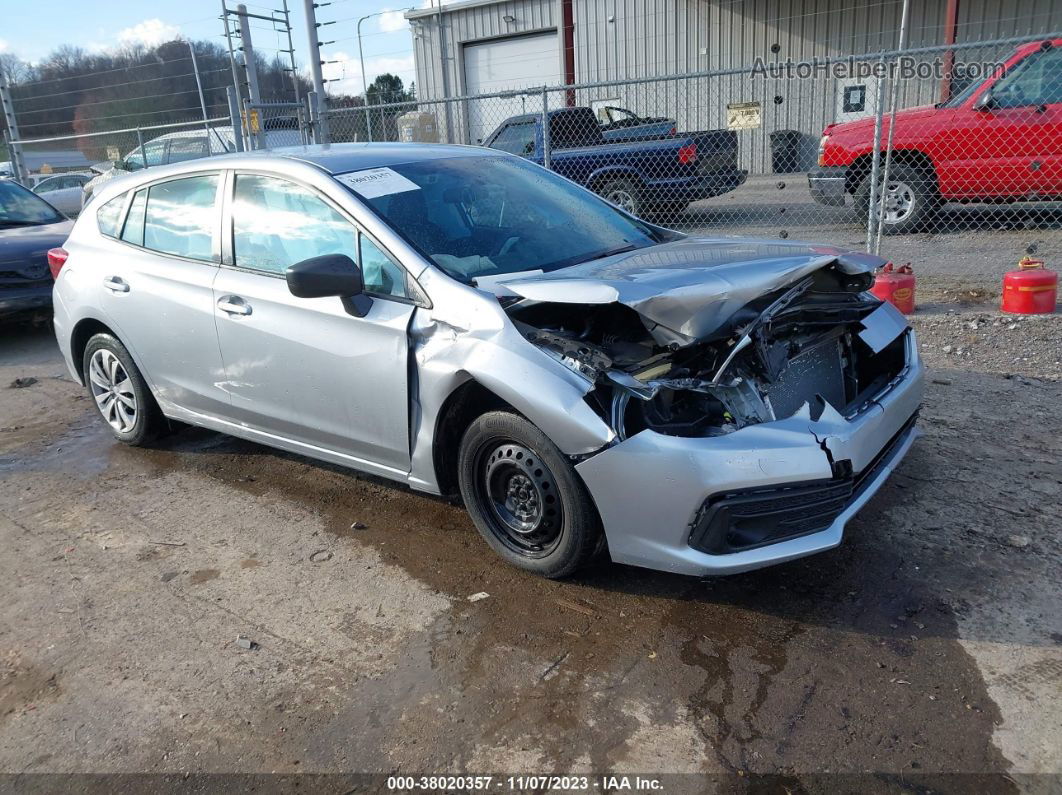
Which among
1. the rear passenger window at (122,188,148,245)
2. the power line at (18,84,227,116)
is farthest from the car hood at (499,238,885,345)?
the power line at (18,84,227,116)

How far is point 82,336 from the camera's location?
17.7 feet

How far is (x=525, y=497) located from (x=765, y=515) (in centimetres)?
96

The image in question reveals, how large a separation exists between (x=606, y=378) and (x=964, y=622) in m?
1.55

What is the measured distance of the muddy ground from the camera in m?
2.59

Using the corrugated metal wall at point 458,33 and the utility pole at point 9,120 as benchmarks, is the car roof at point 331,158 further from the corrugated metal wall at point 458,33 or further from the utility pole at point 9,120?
the corrugated metal wall at point 458,33

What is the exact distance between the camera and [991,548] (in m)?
3.54

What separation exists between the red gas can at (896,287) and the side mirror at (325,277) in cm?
487

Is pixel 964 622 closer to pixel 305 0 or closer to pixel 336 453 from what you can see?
pixel 336 453

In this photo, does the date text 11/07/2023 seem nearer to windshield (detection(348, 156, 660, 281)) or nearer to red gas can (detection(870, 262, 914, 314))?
windshield (detection(348, 156, 660, 281))

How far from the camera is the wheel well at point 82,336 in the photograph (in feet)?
17.1

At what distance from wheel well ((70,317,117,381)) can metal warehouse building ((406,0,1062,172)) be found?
1221 centimetres

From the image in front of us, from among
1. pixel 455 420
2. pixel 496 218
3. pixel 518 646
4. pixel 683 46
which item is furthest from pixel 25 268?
pixel 683 46

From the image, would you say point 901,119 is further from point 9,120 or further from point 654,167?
point 9,120

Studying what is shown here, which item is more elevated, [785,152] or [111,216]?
[111,216]
